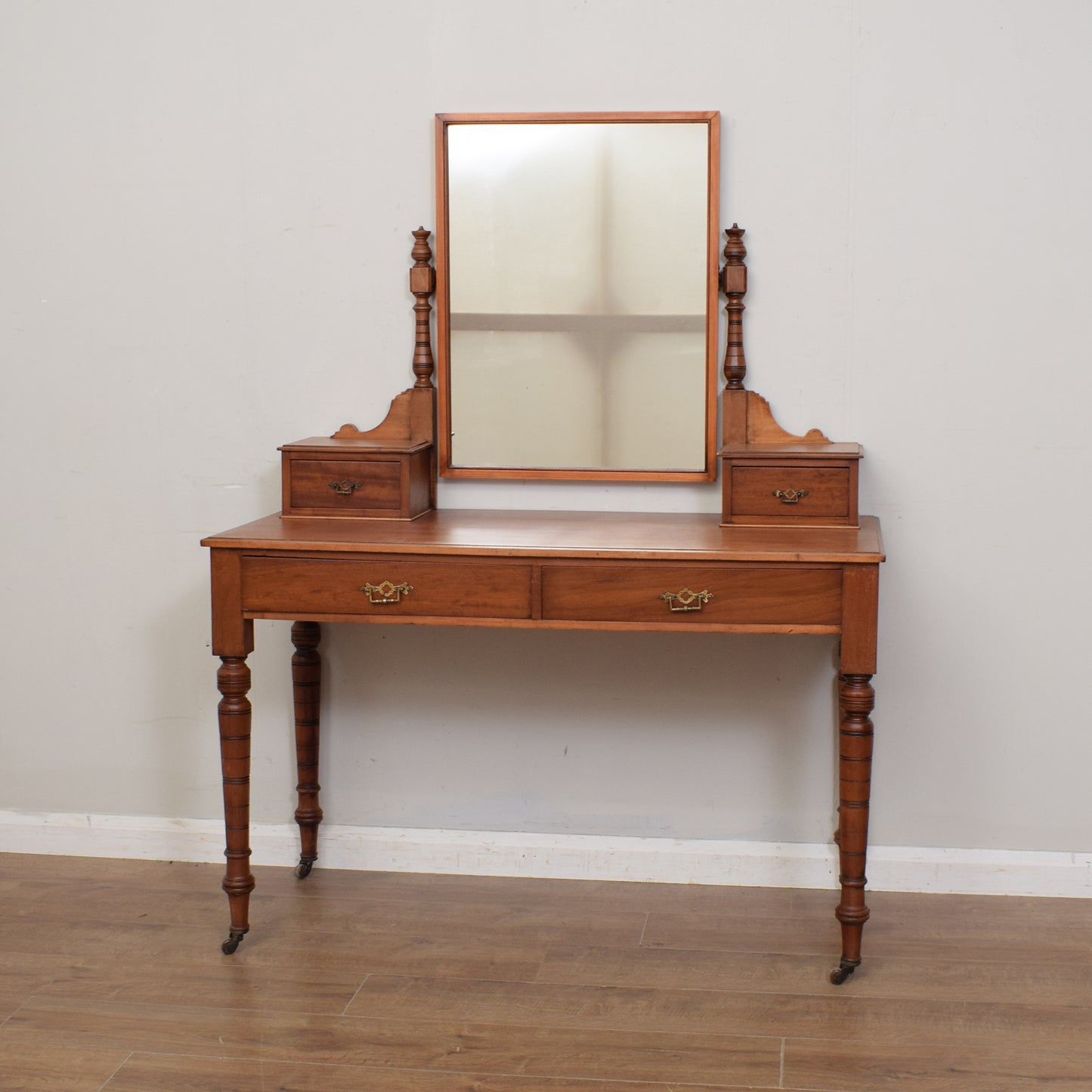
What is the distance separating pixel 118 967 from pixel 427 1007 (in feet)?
2.40

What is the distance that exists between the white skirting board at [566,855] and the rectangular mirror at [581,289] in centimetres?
98

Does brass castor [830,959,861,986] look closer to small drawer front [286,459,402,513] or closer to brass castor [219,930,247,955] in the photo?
brass castor [219,930,247,955]

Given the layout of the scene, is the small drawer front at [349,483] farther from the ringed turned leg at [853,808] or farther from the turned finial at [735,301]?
the ringed turned leg at [853,808]

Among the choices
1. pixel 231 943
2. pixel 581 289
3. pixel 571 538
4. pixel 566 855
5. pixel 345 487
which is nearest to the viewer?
pixel 571 538

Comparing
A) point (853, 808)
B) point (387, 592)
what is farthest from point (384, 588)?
point (853, 808)

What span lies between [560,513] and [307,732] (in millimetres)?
887

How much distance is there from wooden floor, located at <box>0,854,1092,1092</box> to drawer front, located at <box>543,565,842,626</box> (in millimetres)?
801

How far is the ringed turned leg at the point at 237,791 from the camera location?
2930mm

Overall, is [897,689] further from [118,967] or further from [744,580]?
[118,967]

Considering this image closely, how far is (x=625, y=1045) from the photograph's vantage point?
254 centimetres

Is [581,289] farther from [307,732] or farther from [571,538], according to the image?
[307,732]

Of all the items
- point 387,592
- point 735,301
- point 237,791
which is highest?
point 735,301

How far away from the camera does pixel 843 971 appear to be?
2.79 metres

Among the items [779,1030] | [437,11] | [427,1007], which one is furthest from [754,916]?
[437,11]
